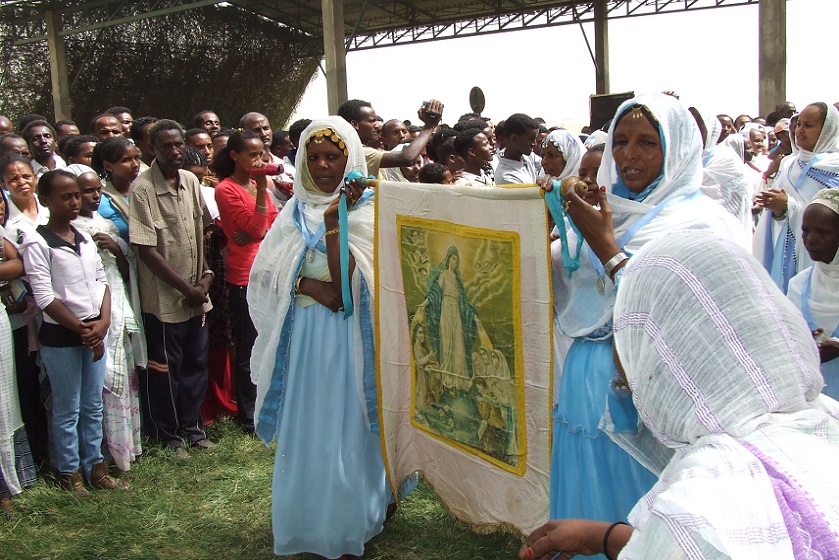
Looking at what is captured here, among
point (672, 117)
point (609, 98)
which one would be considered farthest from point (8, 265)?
point (609, 98)

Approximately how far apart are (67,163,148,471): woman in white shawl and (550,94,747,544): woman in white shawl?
287 centimetres

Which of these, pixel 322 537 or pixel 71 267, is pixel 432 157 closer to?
pixel 71 267

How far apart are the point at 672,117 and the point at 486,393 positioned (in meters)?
1.14

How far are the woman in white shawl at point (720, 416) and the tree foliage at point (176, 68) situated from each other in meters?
20.4

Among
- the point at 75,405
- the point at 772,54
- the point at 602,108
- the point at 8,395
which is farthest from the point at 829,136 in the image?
the point at 772,54

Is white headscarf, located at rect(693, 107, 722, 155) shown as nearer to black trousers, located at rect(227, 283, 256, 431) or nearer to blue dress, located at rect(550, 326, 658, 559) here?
blue dress, located at rect(550, 326, 658, 559)

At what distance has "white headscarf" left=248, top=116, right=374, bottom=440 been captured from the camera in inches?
131

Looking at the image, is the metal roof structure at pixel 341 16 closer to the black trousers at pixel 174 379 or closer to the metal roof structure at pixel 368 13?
the metal roof structure at pixel 368 13

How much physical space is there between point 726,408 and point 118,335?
149 inches

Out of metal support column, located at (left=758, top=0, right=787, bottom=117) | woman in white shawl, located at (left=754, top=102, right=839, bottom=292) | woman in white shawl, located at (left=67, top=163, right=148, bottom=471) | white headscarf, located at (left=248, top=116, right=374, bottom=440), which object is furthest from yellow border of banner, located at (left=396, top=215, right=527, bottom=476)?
metal support column, located at (left=758, top=0, right=787, bottom=117)

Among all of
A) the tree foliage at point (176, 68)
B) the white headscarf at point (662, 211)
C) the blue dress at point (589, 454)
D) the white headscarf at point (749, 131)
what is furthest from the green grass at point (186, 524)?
the tree foliage at point (176, 68)

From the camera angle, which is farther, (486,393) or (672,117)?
(486,393)

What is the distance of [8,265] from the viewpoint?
151 inches

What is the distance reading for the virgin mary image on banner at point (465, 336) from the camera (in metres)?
2.66
